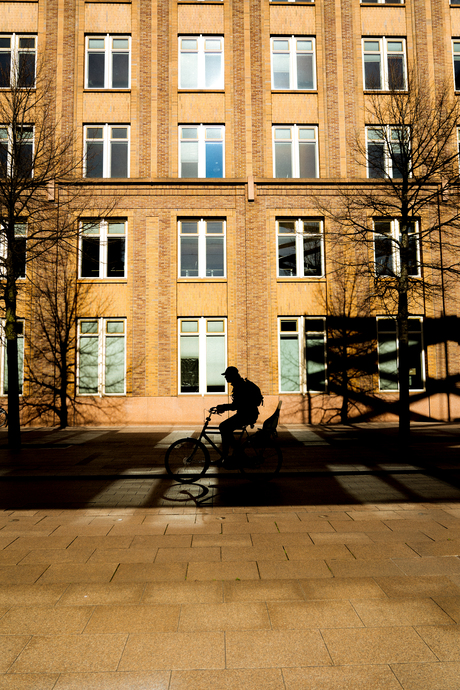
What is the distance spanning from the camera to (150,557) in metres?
5.02

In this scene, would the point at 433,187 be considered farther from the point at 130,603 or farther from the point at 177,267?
the point at 130,603

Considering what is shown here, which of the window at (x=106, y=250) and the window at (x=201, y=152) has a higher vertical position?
the window at (x=201, y=152)

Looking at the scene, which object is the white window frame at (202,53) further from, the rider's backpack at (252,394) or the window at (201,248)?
the rider's backpack at (252,394)

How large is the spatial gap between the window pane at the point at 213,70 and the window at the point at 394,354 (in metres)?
11.6

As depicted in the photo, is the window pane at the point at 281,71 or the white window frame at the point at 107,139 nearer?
the white window frame at the point at 107,139

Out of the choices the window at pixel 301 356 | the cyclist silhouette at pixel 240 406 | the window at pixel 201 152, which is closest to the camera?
the cyclist silhouette at pixel 240 406

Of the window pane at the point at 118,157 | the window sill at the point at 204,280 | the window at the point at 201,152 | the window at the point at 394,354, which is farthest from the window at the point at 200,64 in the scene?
the window at the point at 394,354

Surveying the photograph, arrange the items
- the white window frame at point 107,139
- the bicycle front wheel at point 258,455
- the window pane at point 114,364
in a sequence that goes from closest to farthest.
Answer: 1. the bicycle front wheel at point 258,455
2. the window pane at point 114,364
3. the white window frame at point 107,139

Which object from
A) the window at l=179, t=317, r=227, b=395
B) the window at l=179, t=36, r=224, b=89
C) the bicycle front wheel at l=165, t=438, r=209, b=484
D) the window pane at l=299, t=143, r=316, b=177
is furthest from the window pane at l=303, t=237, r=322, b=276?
the bicycle front wheel at l=165, t=438, r=209, b=484

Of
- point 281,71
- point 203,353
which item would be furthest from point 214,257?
point 281,71

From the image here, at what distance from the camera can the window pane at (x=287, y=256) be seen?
19.4 meters

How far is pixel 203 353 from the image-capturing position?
62.1 ft

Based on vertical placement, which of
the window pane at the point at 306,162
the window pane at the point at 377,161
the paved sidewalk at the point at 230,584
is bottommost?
the paved sidewalk at the point at 230,584

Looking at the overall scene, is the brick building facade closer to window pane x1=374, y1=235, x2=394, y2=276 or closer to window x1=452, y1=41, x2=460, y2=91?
window x1=452, y1=41, x2=460, y2=91
